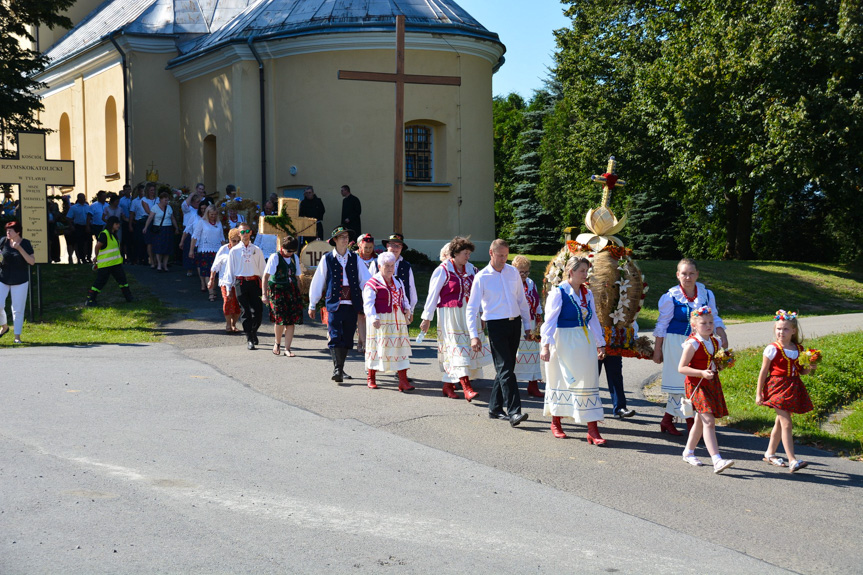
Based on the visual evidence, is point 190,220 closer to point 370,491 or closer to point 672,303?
point 672,303

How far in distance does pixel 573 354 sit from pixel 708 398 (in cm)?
126

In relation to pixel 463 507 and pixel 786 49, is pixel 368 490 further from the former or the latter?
pixel 786 49

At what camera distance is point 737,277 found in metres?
24.6

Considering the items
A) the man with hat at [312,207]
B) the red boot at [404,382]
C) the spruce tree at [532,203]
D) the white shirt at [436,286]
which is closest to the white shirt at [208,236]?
the man with hat at [312,207]

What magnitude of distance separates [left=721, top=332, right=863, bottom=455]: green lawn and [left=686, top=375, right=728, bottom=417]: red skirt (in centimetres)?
167

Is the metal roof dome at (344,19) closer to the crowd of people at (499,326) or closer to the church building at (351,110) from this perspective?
the church building at (351,110)

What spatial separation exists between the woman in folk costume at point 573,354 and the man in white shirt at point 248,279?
674 centimetres

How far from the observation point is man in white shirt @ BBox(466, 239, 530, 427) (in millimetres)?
9070

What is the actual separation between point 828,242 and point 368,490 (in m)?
35.3

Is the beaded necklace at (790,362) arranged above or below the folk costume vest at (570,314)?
below

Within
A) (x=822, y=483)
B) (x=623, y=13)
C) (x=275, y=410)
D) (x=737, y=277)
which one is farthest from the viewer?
(x=623, y=13)

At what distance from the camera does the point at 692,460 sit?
25.0ft

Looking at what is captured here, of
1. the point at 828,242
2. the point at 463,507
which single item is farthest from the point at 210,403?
the point at 828,242

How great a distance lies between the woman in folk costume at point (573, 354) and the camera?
26.9ft
